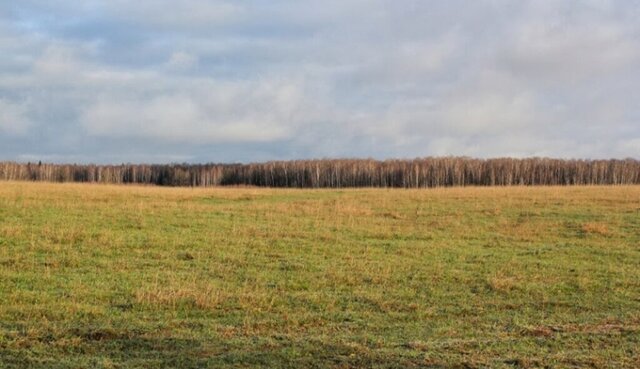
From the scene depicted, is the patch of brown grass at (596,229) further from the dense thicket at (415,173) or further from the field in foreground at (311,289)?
the dense thicket at (415,173)

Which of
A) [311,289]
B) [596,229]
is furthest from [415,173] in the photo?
[311,289]

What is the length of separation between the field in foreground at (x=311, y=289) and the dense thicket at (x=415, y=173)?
6121 cm

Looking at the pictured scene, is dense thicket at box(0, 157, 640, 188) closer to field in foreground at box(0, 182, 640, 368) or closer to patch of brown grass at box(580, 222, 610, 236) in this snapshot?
field in foreground at box(0, 182, 640, 368)

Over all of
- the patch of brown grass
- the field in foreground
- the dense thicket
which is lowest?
the field in foreground

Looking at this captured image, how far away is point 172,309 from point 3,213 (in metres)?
17.2

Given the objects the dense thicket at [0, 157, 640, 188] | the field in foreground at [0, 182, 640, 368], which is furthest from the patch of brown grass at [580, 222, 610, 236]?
the dense thicket at [0, 157, 640, 188]

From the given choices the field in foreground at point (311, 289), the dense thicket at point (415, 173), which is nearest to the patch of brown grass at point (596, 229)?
the field in foreground at point (311, 289)

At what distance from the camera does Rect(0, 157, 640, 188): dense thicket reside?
9238 cm

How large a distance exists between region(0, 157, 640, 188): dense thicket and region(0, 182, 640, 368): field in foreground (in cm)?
6121

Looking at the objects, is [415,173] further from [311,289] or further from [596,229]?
[311,289]

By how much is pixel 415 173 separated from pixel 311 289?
256ft

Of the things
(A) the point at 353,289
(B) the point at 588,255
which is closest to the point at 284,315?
(A) the point at 353,289

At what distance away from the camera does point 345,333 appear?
37.4ft

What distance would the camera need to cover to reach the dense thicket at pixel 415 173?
92.4 m
